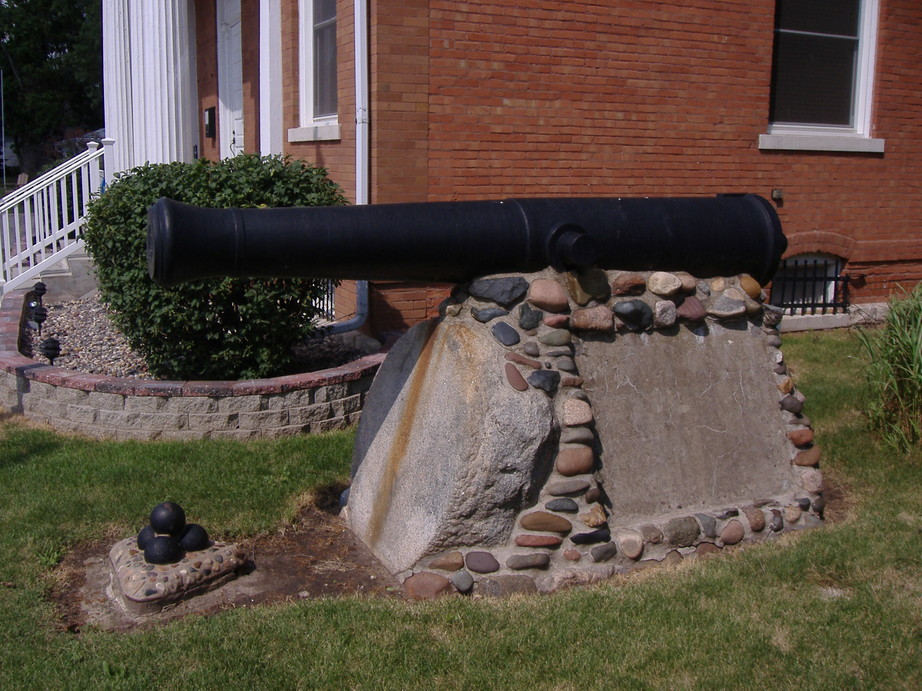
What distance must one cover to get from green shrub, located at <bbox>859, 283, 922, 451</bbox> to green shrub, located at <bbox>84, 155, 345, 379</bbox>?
3.70 meters

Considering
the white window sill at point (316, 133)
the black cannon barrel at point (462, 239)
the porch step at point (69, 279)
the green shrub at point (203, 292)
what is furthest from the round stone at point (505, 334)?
the porch step at point (69, 279)

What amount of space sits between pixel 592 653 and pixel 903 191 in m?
9.19

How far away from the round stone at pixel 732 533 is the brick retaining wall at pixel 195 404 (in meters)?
2.97

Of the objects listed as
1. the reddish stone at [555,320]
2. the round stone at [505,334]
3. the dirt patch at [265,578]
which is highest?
the reddish stone at [555,320]

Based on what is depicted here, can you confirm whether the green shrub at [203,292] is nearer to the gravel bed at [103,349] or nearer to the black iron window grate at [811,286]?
the gravel bed at [103,349]

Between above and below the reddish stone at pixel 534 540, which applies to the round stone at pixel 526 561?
below

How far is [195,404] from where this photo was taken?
243 inches

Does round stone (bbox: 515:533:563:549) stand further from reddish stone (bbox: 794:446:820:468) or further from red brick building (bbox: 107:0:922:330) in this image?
red brick building (bbox: 107:0:922:330)

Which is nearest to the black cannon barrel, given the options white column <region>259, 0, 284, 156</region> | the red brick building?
the red brick building

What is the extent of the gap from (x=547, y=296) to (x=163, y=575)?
1.98 meters

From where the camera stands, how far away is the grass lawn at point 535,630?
3367mm

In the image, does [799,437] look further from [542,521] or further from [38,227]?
[38,227]

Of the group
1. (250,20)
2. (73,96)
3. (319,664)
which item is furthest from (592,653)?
(73,96)

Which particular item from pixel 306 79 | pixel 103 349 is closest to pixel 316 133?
pixel 306 79
